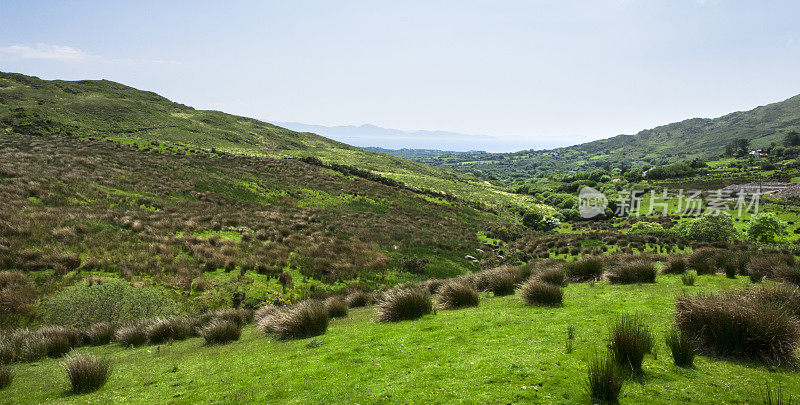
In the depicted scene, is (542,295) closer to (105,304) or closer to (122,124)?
(105,304)

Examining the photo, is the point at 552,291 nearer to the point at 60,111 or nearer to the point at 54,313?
the point at 54,313

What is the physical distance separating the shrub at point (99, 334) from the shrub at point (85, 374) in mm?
4012

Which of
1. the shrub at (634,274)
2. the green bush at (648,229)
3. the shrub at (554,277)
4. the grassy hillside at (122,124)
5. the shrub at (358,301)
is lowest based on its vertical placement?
the green bush at (648,229)

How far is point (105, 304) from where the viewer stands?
11711mm

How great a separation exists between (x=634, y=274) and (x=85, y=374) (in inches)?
622

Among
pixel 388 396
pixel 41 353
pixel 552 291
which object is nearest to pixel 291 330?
pixel 388 396

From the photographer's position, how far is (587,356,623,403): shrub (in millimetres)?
3990

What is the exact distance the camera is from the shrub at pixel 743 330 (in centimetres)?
492

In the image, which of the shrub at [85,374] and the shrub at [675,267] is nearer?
the shrub at [85,374]

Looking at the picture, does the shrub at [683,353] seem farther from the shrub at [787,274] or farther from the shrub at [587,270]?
the shrub at [587,270]

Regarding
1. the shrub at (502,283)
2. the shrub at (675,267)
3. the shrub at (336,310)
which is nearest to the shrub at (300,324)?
the shrub at (336,310)

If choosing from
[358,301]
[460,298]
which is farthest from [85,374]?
[460,298]

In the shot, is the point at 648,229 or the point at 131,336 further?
the point at 648,229

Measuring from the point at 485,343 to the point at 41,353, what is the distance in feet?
38.5
